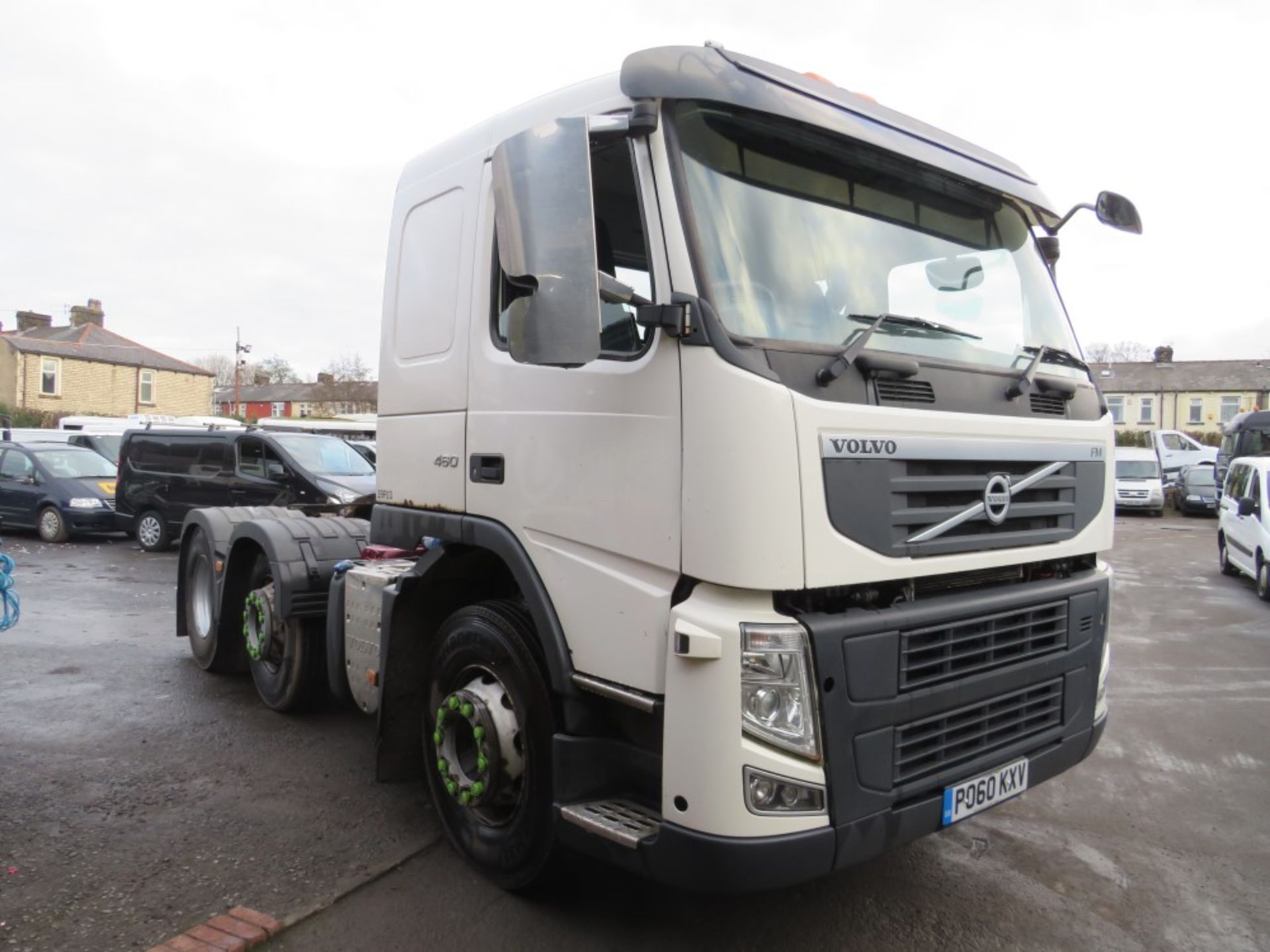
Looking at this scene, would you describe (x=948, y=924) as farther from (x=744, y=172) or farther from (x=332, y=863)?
(x=744, y=172)

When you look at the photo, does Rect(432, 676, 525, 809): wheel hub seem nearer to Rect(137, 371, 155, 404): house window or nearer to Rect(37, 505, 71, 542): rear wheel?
Rect(37, 505, 71, 542): rear wheel

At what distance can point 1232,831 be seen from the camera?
4.32 metres

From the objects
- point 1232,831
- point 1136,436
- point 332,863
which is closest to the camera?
point 332,863

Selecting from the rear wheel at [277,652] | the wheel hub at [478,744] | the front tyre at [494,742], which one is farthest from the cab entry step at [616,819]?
the rear wheel at [277,652]

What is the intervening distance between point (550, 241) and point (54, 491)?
16134 mm

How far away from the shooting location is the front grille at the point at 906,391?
9.46ft

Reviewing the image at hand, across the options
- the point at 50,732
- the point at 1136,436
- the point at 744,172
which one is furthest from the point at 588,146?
the point at 1136,436

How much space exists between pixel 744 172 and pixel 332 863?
3108mm

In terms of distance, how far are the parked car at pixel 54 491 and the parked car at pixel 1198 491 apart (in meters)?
26.3

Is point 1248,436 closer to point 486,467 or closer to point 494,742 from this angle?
point 486,467

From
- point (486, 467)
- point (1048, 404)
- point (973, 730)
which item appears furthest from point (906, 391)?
point (486, 467)

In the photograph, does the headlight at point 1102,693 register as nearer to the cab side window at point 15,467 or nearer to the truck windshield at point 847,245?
the truck windshield at point 847,245

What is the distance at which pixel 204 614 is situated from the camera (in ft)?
22.1

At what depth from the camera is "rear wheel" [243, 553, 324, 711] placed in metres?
5.38
